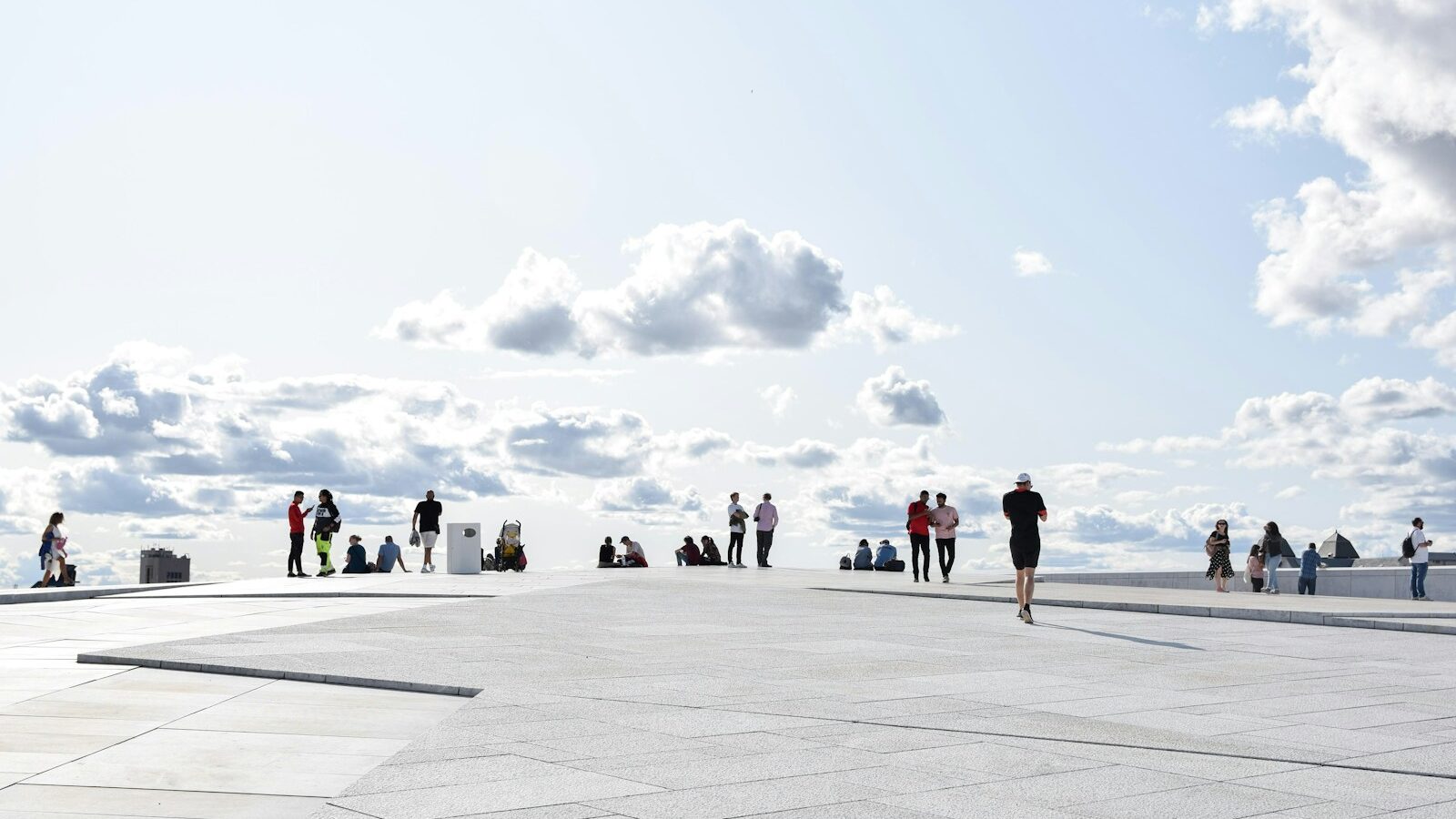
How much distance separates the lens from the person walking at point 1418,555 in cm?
2995

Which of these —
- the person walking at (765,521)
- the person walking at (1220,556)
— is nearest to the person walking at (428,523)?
the person walking at (765,521)

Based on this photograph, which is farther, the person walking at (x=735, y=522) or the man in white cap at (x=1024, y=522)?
the person walking at (x=735, y=522)

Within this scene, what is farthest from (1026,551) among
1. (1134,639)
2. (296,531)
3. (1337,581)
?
(1337,581)

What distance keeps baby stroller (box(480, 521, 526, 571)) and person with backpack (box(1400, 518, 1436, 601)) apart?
20.7 metres

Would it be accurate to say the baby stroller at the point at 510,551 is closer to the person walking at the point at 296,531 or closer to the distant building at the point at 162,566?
the person walking at the point at 296,531

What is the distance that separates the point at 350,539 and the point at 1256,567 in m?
21.1

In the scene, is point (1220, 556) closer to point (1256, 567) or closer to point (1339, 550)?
point (1256, 567)

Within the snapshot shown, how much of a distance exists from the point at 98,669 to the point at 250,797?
5606 mm

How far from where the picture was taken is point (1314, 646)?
1488 centimetres

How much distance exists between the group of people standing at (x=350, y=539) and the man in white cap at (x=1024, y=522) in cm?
1645

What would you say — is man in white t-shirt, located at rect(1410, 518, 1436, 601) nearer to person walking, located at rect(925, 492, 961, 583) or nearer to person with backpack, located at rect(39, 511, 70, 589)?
person walking, located at rect(925, 492, 961, 583)

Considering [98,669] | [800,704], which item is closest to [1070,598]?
[800,704]

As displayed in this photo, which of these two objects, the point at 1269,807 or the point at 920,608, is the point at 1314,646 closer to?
the point at 920,608

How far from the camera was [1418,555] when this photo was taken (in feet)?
99.0
